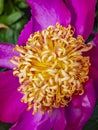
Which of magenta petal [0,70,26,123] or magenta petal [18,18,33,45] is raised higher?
magenta petal [18,18,33,45]

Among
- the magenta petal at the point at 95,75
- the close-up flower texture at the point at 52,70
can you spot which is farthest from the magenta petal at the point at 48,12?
the magenta petal at the point at 95,75

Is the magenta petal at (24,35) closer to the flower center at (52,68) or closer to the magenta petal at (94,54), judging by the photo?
the flower center at (52,68)

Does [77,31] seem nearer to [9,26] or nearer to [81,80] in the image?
[81,80]

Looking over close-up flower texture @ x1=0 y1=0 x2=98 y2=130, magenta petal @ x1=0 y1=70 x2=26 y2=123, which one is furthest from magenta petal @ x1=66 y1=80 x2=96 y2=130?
magenta petal @ x1=0 y1=70 x2=26 y2=123

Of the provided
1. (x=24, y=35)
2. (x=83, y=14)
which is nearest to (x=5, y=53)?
(x=24, y=35)

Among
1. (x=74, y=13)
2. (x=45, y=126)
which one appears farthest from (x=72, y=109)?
(x=74, y=13)

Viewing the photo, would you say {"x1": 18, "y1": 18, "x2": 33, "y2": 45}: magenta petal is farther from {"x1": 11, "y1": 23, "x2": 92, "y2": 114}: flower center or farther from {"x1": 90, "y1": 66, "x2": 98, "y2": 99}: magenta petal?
{"x1": 90, "y1": 66, "x2": 98, "y2": 99}: magenta petal
